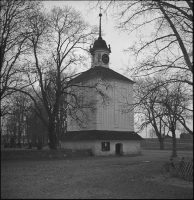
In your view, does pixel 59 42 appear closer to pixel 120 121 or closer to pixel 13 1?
pixel 13 1

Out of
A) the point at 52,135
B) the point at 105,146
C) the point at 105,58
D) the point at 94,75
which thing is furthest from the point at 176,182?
the point at 105,58

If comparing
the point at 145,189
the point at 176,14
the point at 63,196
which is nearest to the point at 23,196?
the point at 63,196

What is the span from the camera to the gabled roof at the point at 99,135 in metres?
33.9

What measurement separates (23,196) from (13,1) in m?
14.3

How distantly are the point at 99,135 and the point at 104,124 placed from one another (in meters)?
2.12

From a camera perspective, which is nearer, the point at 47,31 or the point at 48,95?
the point at 47,31

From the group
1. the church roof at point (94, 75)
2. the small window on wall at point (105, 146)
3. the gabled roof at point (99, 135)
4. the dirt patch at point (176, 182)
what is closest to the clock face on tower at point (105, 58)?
the church roof at point (94, 75)

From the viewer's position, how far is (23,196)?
962cm

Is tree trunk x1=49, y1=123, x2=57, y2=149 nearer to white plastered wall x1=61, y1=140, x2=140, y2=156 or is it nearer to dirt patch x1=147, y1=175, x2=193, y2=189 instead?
white plastered wall x1=61, y1=140, x2=140, y2=156

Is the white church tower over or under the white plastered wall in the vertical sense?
over

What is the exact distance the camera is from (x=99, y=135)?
33.9m

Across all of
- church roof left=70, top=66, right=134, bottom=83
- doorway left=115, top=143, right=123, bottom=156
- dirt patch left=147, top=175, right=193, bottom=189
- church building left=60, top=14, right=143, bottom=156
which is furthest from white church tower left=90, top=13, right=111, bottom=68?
dirt patch left=147, top=175, right=193, bottom=189

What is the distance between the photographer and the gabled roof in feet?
111

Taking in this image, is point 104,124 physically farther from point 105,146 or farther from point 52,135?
point 52,135
